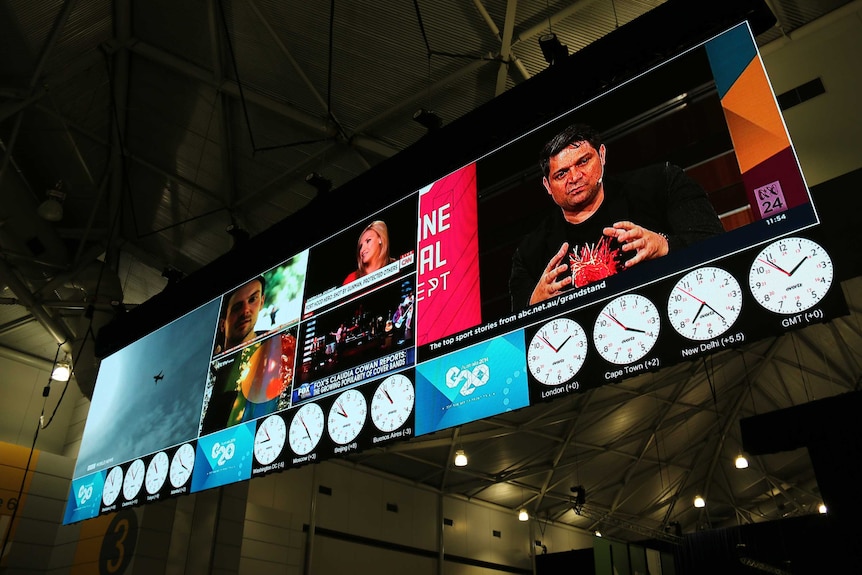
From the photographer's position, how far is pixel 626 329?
13.1 ft

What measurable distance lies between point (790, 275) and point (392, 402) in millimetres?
2816

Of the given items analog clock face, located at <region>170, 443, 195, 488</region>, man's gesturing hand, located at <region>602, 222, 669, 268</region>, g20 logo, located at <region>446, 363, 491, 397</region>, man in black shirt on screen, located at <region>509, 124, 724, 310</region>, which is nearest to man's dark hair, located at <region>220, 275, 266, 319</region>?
analog clock face, located at <region>170, 443, 195, 488</region>

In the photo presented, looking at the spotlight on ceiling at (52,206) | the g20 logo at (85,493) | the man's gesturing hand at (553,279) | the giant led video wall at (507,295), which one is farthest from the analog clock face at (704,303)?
the spotlight on ceiling at (52,206)

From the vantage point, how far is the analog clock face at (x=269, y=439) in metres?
5.69

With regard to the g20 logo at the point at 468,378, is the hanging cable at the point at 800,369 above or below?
above

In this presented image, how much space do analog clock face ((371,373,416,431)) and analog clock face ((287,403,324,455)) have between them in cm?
61

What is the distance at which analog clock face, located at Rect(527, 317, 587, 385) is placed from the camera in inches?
163

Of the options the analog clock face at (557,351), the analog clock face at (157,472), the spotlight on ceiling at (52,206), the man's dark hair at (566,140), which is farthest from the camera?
the spotlight on ceiling at (52,206)

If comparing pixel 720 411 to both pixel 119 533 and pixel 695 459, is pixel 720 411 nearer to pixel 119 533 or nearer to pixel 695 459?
pixel 695 459

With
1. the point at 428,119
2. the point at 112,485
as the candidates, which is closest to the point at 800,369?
the point at 428,119

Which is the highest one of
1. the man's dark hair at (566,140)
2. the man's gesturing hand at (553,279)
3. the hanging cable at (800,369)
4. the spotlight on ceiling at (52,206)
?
the hanging cable at (800,369)

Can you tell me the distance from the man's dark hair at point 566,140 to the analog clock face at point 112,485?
212 inches

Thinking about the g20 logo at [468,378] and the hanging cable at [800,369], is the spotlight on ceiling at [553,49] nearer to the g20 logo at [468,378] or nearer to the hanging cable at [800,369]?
the g20 logo at [468,378]

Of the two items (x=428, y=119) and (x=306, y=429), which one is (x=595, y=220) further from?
(x=306, y=429)
